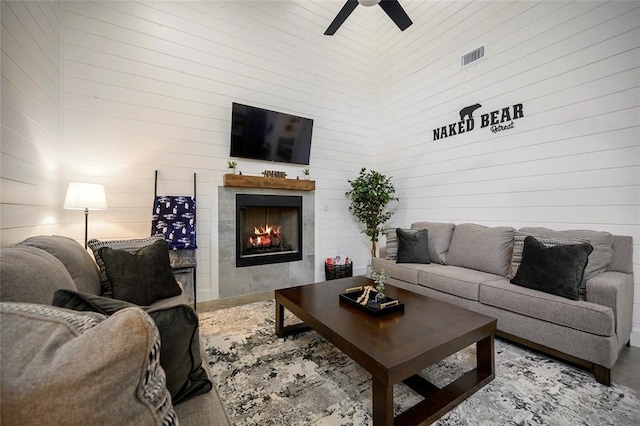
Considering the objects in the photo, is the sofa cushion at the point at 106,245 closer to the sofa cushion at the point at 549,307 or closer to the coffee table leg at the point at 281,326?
the coffee table leg at the point at 281,326

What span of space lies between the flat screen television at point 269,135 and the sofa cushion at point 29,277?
8.61ft

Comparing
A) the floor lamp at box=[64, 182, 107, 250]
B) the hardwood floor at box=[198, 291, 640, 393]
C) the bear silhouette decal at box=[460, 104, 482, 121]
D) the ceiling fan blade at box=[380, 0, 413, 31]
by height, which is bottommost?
the hardwood floor at box=[198, 291, 640, 393]

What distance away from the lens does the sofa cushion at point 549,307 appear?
5.81 ft

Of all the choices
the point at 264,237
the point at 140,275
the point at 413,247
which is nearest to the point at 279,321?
the point at 140,275

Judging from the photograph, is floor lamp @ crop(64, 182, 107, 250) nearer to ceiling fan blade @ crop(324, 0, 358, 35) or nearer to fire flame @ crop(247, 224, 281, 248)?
fire flame @ crop(247, 224, 281, 248)

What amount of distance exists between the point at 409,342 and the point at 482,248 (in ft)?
6.54

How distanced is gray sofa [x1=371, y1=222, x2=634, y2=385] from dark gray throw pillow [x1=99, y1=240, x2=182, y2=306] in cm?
247

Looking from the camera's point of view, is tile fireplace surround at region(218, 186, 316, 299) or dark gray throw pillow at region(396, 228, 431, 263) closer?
dark gray throw pillow at region(396, 228, 431, 263)

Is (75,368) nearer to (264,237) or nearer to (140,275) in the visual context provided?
(140,275)

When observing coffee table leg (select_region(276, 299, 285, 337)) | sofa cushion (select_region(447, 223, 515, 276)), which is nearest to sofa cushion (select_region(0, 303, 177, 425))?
coffee table leg (select_region(276, 299, 285, 337))

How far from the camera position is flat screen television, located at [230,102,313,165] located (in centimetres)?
361

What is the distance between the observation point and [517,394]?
1640 millimetres

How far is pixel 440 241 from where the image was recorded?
3.43 meters

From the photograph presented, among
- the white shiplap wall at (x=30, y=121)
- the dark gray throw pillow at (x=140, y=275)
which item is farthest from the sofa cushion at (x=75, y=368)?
the white shiplap wall at (x=30, y=121)
